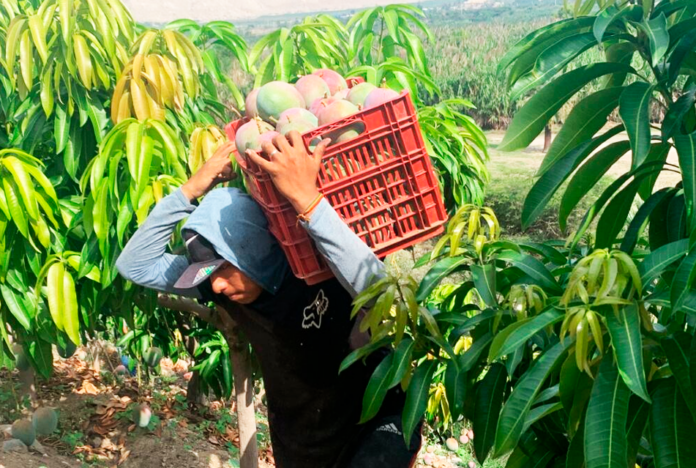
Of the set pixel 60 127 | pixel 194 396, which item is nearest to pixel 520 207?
pixel 194 396

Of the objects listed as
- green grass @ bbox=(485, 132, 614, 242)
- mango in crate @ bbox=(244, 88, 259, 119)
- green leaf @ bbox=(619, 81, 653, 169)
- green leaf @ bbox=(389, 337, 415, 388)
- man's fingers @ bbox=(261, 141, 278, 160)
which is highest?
mango in crate @ bbox=(244, 88, 259, 119)

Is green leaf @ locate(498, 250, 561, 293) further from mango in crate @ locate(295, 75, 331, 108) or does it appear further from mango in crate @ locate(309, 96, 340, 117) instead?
mango in crate @ locate(295, 75, 331, 108)

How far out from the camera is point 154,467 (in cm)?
378

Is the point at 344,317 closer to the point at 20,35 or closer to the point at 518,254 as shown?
the point at 518,254

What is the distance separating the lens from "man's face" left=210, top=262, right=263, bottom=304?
1.94m

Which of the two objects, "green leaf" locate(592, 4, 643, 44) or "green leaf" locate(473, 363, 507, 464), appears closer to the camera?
"green leaf" locate(592, 4, 643, 44)

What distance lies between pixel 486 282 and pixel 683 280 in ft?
1.60

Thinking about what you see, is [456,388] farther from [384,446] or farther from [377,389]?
[384,446]

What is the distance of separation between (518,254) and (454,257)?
0.42 feet

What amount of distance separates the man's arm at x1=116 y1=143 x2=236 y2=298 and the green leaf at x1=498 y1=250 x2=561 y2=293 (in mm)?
794

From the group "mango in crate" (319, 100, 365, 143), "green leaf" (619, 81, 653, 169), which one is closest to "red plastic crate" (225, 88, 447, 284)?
"mango in crate" (319, 100, 365, 143)

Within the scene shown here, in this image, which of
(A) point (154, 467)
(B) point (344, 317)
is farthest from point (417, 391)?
(A) point (154, 467)

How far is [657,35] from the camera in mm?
1446

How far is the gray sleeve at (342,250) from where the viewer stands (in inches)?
67.8
